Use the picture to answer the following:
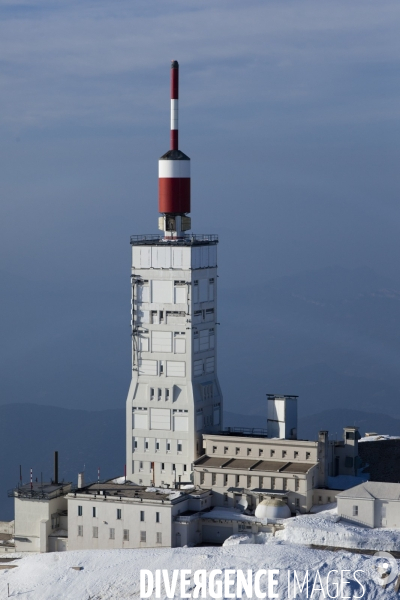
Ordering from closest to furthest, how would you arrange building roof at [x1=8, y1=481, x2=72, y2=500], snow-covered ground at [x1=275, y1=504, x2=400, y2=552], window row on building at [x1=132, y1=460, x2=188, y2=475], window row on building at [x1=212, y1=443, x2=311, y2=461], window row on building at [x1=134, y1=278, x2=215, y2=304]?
snow-covered ground at [x1=275, y1=504, x2=400, y2=552] → building roof at [x1=8, y1=481, x2=72, y2=500] → window row on building at [x1=212, y1=443, x2=311, y2=461] → window row on building at [x1=132, y1=460, x2=188, y2=475] → window row on building at [x1=134, y1=278, x2=215, y2=304]

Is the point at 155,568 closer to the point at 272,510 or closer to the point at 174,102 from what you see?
the point at 272,510

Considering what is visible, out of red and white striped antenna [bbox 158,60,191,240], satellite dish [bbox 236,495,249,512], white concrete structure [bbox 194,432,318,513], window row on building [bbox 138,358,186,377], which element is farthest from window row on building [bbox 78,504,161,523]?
red and white striped antenna [bbox 158,60,191,240]

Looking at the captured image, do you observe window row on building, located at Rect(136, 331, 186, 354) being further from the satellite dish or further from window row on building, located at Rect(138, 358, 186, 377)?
the satellite dish

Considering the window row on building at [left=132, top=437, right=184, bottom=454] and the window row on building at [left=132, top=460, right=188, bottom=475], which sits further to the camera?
the window row on building at [left=132, top=437, right=184, bottom=454]

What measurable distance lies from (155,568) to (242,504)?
445 inches

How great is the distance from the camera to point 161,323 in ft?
309

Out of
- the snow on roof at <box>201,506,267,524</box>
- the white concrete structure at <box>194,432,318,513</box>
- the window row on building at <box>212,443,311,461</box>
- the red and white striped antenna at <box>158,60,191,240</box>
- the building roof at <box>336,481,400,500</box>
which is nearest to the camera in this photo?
the building roof at <box>336,481,400,500</box>

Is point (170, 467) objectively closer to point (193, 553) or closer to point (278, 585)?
point (193, 553)

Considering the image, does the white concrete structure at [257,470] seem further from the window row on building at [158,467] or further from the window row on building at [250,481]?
the window row on building at [158,467]

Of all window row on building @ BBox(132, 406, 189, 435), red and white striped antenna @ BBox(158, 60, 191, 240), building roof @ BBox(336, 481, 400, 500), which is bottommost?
building roof @ BBox(336, 481, 400, 500)

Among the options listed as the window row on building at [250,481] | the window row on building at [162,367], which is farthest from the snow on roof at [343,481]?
the window row on building at [162,367]

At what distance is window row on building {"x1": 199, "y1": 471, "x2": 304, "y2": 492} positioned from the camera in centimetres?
8669

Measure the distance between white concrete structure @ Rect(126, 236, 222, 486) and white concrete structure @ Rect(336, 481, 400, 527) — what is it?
1361 centimetres

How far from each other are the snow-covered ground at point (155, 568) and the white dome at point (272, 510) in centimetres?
394
